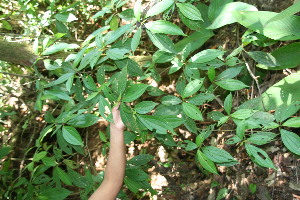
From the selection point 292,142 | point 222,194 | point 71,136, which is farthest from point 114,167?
Answer: point 222,194

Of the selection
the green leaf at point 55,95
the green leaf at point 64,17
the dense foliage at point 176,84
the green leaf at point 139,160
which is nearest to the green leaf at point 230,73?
the dense foliage at point 176,84

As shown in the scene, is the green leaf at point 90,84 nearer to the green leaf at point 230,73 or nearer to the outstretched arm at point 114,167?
the outstretched arm at point 114,167

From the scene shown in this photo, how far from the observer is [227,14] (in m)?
1.35

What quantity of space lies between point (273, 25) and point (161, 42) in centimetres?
52

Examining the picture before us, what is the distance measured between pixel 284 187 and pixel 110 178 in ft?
3.67

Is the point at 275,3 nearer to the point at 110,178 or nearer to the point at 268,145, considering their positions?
the point at 268,145

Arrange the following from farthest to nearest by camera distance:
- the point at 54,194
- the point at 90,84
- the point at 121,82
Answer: the point at 54,194 → the point at 90,84 → the point at 121,82

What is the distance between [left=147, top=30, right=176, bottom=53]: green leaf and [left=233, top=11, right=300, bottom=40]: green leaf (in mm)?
412

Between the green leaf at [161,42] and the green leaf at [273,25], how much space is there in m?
0.41

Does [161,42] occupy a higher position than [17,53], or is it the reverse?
[161,42]

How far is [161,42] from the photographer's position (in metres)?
1.00

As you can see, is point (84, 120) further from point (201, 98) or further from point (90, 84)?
point (201, 98)

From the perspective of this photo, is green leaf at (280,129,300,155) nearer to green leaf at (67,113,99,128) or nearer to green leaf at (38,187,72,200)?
green leaf at (67,113,99,128)

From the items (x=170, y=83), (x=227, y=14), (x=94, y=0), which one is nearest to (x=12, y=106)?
(x=94, y=0)
